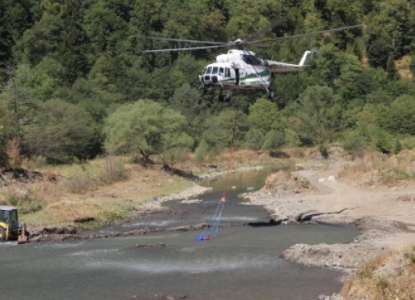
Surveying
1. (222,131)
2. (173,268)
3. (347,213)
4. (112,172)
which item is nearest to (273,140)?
(222,131)

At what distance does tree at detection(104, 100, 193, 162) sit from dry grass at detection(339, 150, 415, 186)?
71.7 feet

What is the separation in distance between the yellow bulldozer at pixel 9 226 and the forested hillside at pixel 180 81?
21384 mm

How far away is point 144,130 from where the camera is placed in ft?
244

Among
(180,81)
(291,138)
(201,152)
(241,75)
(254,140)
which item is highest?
(241,75)

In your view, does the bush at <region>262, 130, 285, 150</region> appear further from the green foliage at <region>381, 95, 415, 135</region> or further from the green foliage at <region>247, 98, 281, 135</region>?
the green foliage at <region>381, 95, 415, 135</region>

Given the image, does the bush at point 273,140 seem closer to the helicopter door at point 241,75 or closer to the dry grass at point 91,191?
the dry grass at point 91,191

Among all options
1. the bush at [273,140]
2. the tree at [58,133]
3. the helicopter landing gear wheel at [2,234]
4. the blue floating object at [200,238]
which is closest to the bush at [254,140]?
the bush at [273,140]

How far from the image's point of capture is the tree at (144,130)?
2913 inches

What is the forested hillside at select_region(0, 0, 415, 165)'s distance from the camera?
75812mm

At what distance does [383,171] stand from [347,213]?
1407 centimetres

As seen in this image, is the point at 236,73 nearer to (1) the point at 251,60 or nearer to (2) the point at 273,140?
(1) the point at 251,60

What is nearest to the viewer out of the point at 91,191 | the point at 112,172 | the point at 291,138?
the point at 91,191

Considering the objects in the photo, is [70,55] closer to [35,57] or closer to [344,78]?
[35,57]

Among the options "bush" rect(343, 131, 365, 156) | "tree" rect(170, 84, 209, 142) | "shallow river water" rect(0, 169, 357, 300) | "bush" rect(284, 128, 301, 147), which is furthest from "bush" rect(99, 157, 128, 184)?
"bush" rect(284, 128, 301, 147)
